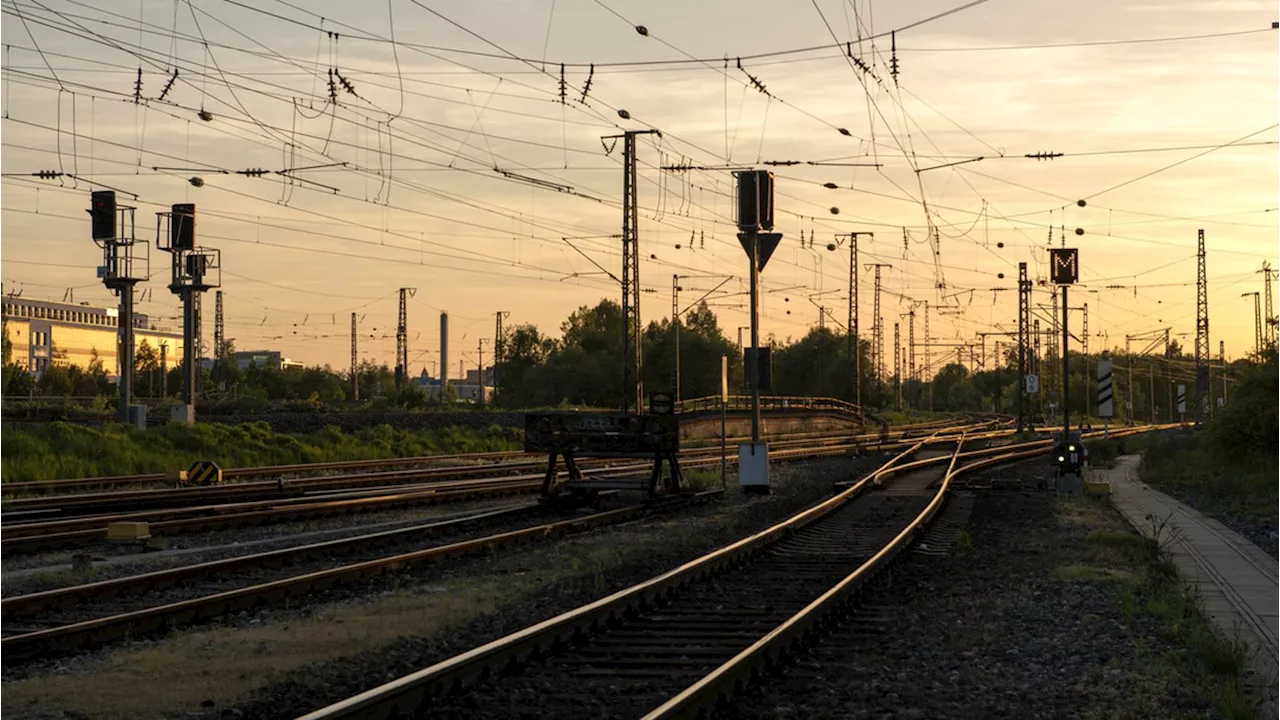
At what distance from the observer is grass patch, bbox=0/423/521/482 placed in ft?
112

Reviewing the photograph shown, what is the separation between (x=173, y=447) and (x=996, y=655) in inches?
1260

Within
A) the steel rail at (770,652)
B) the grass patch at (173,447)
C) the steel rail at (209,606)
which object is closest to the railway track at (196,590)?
the steel rail at (209,606)

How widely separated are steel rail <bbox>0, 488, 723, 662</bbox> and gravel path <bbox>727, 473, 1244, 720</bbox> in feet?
18.7

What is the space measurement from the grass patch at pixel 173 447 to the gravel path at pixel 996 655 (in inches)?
846

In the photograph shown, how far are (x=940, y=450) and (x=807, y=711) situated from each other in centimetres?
4911

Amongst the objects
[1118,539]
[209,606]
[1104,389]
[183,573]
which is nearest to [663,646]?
[209,606]

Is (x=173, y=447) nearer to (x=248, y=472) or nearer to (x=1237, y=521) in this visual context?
(x=248, y=472)

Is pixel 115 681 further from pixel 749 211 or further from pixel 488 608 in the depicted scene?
pixel 749 211

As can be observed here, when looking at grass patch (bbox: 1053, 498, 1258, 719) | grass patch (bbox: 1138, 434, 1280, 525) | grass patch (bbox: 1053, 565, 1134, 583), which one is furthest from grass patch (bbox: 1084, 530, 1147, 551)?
grass patch (bbox: 1138, 434, 1280, 525)

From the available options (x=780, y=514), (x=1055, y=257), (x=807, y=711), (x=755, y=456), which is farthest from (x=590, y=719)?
(x=1055, y=257)

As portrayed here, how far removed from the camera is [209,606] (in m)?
13.7

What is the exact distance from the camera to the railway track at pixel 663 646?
31.2 feet

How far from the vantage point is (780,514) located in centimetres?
2611

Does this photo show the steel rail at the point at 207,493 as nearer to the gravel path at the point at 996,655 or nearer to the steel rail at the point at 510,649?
the steel rail at the point at 510,649
